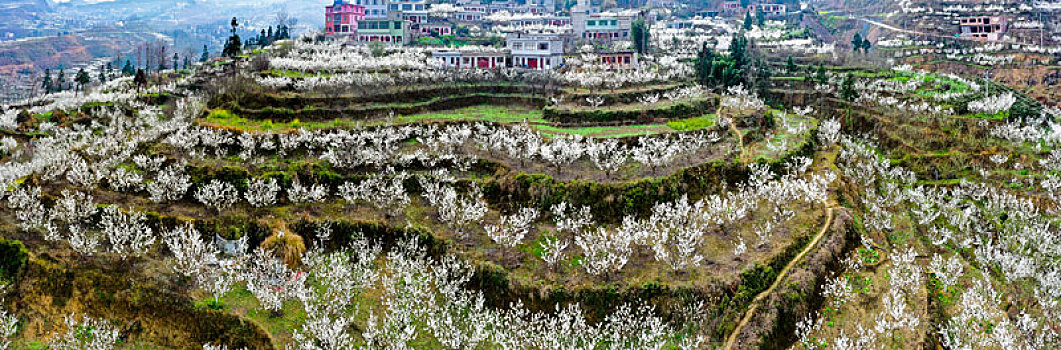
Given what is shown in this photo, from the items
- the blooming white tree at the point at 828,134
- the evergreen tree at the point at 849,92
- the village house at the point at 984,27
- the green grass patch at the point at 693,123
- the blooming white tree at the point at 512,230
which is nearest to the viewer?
the blooming white tree at the point at 512,230

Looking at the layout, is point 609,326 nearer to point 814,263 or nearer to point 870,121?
point 814,263

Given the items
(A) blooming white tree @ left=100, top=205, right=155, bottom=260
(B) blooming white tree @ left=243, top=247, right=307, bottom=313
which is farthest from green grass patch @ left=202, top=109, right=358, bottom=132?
(B) blooming white tree @ left=243, top=247, right=307, bottom=313

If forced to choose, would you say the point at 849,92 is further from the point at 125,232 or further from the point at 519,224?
the point at 125,232

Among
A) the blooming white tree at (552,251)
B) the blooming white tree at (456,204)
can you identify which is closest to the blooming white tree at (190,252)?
the blooming white tree at (456,204)

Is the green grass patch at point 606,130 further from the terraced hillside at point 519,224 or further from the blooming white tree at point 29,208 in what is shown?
the blooming white tree at point 29,208

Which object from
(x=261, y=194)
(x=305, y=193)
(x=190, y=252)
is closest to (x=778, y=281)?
(x=305, y=193)

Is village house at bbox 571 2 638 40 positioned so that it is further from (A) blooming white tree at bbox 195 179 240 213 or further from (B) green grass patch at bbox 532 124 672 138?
(A) blooming white tree at bbox 195 179 240 213
